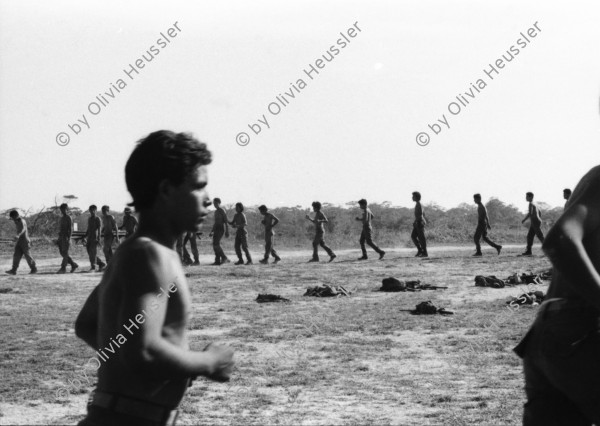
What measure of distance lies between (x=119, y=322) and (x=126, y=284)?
0.12 meters

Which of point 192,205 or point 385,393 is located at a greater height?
point 192,205

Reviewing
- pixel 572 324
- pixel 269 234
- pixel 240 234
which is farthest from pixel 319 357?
pixel 269 234

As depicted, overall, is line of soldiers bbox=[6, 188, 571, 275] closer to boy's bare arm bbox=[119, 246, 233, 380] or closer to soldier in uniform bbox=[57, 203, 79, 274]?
soldier in uniform bbox=[57, 203, 79, 274]

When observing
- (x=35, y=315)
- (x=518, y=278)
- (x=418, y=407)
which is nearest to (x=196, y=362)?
(x=418, y=407)

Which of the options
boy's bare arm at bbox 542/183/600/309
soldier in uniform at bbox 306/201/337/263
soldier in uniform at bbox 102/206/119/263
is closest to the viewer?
boy's bare arm at bbox 542/183/600/309

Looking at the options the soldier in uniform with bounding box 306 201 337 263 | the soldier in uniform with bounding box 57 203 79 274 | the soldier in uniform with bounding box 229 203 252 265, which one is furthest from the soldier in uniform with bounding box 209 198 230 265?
the soldier in uniform with bounding box 57 203 79 274

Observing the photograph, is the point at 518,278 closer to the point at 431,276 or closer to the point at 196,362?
the point at 431,276

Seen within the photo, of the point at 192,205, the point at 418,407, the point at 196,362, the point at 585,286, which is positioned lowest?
the point at 418,407

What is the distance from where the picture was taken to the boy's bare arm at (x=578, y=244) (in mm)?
2723

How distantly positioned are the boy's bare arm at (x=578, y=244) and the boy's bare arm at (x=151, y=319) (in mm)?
1223

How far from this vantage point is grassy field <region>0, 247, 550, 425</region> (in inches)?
246

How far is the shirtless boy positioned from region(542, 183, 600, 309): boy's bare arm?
3.67 ft

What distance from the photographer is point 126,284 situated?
7.68 feet

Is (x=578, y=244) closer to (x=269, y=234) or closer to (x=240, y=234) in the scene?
(x=240, y=234)
